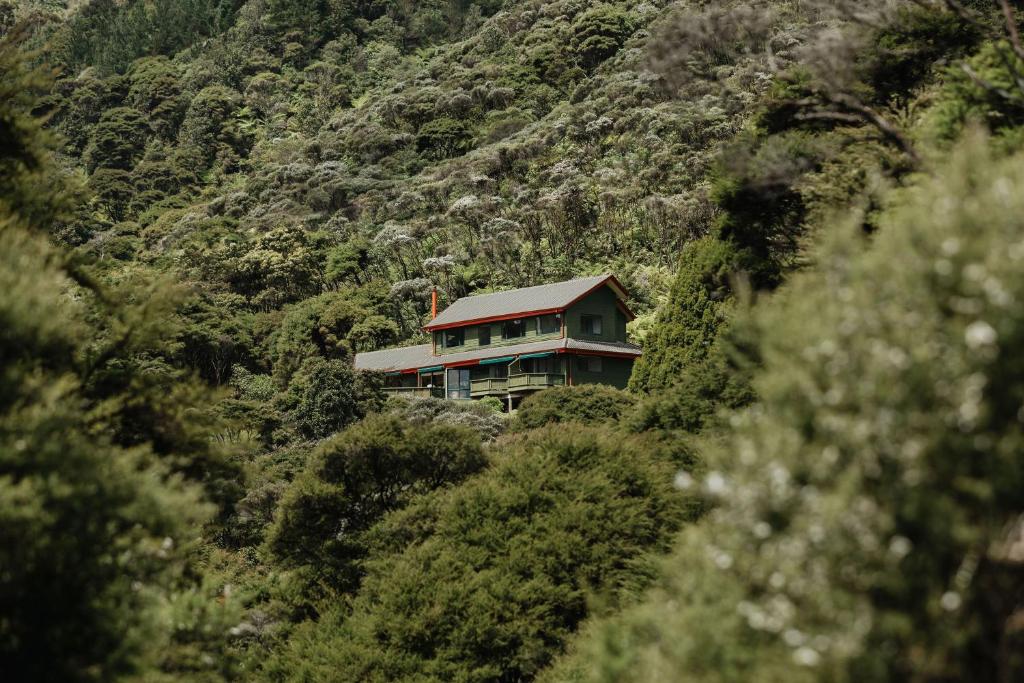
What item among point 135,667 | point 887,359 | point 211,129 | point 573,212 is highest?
point 211,129

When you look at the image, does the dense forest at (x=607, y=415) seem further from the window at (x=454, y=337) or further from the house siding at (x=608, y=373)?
the window at (x=454, y=337)

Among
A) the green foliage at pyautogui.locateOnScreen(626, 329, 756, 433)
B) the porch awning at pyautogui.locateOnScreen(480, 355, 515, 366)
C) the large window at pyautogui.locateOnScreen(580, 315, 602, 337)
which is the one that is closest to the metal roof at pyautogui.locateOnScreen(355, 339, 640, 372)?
the porch awning at pyautogui.locateOnScreen(480, 355, 515, 366)

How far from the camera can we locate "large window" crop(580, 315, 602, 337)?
167 ft

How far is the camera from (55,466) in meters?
9.88

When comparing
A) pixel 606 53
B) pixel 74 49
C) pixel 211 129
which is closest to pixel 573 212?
pixel 606 53

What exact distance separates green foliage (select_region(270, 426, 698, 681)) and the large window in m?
23.5

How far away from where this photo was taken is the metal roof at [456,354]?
49062mm

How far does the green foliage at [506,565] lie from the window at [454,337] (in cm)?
2655

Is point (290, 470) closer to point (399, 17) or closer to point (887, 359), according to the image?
point (887, 359)

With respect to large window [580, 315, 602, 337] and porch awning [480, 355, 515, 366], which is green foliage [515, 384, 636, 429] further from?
large window [580, 315, 602, 337]

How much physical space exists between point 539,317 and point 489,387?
426 cm

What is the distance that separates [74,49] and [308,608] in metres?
147

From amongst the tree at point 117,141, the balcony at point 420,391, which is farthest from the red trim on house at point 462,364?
the tree at point 117,141

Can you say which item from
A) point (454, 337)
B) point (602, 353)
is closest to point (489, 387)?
point (454, 337)
